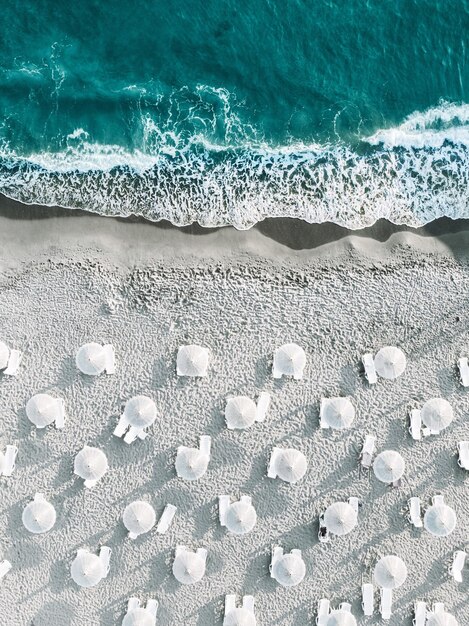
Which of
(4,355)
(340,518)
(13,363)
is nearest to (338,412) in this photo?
(340,518)

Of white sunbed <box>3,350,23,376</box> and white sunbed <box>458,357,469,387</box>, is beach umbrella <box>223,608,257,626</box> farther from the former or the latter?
white sunbed <box>3,350,23,376</box>

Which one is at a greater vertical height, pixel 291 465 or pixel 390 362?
pixel 390 362

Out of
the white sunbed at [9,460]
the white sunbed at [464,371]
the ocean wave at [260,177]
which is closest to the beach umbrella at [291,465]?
the white sunbed at [464,371]

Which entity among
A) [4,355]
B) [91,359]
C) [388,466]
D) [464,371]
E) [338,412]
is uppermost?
[464,371]

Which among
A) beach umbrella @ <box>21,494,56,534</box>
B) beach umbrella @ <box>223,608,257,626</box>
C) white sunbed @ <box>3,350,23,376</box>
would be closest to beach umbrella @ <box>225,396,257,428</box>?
beach umbrella @ <box>223,608,257,626</box>

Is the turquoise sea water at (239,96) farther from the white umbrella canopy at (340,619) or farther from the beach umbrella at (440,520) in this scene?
the white umbrella canopy at (340,619)

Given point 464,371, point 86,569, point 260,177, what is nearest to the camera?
point 86,569

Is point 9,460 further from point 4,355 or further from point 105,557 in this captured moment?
point 105,557
